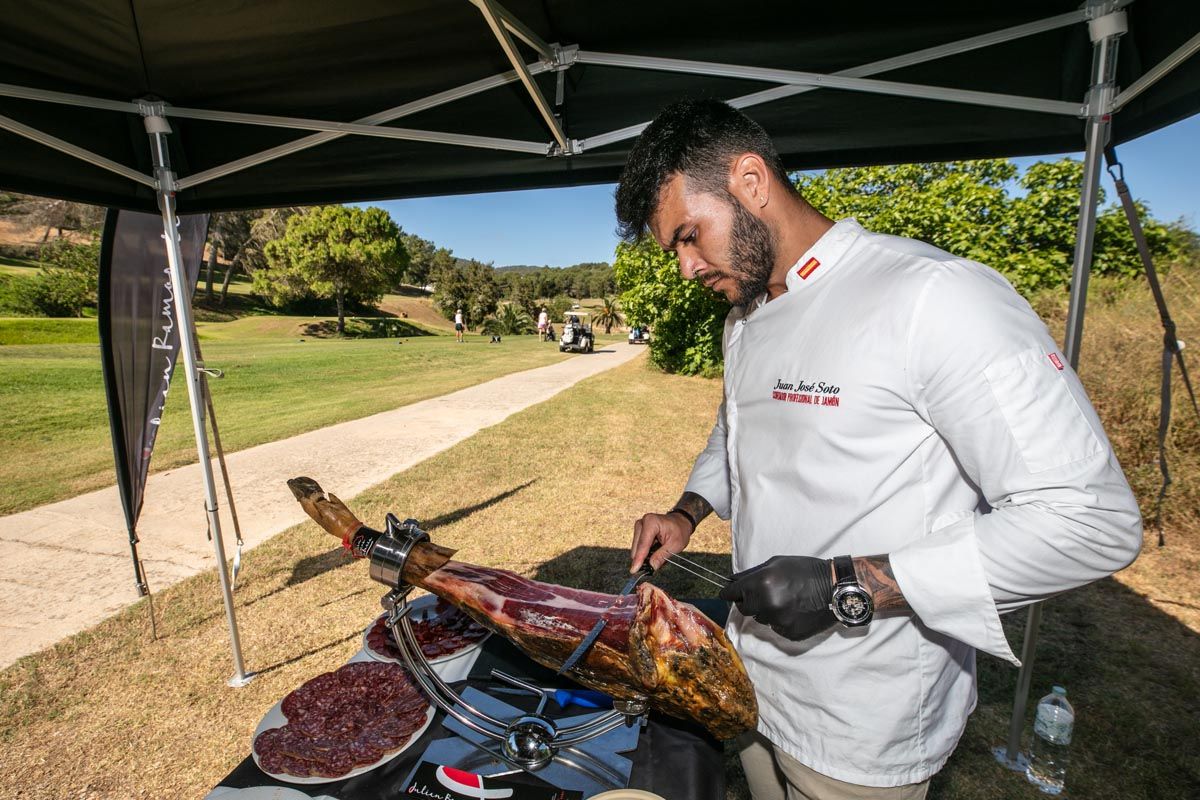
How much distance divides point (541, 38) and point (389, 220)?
1703 inches

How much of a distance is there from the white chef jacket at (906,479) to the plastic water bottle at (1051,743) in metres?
2.29

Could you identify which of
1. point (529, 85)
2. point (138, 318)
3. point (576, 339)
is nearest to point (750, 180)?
point (529, 85)

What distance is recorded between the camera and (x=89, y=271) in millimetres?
29062

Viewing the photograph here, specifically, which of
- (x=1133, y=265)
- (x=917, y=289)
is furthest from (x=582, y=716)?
(x=1133, y=265)

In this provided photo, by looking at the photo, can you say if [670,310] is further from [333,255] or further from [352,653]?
[333,255]

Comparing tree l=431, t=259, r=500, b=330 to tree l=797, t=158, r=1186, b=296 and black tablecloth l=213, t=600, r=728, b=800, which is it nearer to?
tree l=797, t=158, r=1186, b=296

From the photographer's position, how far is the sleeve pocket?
0.99 m

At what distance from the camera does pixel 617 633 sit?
1.43 meters

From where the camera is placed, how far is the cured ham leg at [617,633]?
137 cm

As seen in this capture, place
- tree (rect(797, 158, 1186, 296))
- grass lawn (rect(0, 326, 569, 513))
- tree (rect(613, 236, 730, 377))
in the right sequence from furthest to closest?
tree (rect(613, 236, 730, 377)) → tree (rect(797, 158, 1186, 296)) → grass lawn (rect(0, 326, 569, 513))

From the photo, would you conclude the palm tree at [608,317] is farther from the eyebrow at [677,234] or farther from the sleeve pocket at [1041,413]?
the sleeve pocket at [1041,413]

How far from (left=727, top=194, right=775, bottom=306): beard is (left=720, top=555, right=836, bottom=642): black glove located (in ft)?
2.41

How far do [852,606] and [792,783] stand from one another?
71 centimetres

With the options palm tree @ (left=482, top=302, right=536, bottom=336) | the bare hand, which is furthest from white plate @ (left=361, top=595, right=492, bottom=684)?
palm tree @ (left=482, top=302, right=536, bottom=336)
